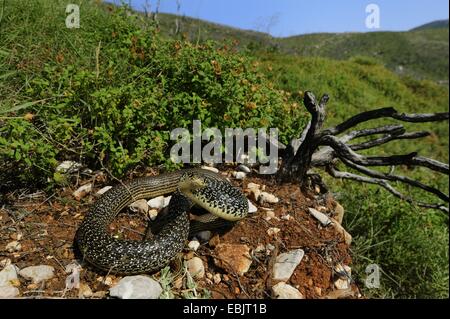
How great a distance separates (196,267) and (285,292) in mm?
773

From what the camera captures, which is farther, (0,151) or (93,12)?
(93,12)

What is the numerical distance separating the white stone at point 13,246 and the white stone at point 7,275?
10.4 inches

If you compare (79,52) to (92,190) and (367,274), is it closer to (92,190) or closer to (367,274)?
(92,190)

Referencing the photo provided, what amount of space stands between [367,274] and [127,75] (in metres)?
3.72

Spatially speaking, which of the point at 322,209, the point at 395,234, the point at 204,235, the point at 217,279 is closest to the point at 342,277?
the point at 322,209

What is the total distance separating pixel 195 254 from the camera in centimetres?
389

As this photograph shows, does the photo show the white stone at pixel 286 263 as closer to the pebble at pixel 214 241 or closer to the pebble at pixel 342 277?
the pebble at pixel 342 277

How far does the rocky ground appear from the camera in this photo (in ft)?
11.4

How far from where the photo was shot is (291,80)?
1153cm

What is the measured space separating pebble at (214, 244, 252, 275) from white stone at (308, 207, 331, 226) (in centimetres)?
102

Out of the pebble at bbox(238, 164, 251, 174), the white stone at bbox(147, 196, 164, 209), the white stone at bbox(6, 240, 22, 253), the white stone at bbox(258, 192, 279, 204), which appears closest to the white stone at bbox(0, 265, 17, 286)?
the white stone at bbox(6, 240, 22, 253)

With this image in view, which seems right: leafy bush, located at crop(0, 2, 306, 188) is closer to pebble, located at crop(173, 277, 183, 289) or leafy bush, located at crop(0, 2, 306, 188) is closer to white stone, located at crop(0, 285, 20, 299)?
white stone, located at crop(0, 285, 20, 299)
